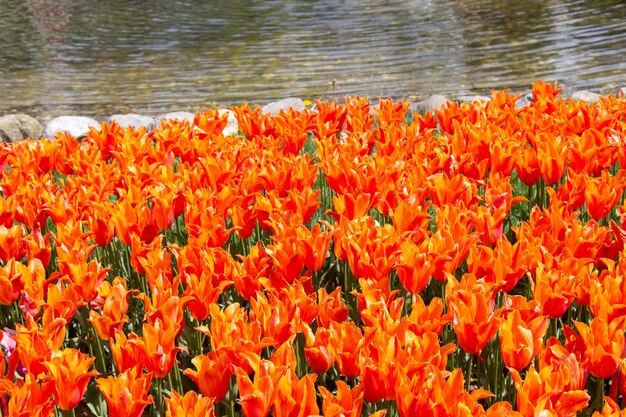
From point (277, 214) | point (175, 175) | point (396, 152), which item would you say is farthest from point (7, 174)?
point (396, 152)

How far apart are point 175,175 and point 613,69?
28.4ft

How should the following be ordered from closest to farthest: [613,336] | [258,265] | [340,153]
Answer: [613,336] < [258,265] < [340,153]

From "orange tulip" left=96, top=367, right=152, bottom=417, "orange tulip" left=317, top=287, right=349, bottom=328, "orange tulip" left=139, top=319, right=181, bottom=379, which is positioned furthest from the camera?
"orange tulip" left=317, top=287, right=349, bottom=328

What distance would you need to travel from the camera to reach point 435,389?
1.96 metres

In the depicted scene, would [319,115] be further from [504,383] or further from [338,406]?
[338,406]

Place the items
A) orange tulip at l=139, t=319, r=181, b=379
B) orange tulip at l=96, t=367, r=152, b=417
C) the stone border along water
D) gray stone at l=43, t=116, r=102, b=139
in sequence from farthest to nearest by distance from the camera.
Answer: gray stone at l=43, t=116, r=102, b=139 < the stone border along water < orange tulip at l=139, t=319, r=181, b=379 < orange tulip at l=96, t=367, r=152, b=417

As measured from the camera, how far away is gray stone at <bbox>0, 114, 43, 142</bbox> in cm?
812

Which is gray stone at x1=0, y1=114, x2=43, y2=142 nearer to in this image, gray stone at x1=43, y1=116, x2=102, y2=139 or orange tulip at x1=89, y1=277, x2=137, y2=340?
gray stone at x1=43, y1=116, x2=102, y2=139

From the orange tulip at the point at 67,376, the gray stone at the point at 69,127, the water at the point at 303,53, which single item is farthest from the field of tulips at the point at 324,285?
the water at the point at 303,53

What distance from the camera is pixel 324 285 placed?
359 cm

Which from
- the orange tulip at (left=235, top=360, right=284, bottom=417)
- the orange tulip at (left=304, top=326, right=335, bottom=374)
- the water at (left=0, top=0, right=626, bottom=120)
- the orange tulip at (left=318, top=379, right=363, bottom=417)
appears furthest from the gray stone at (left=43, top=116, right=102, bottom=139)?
the orange tulip at (left=318, top=379, right=363, bottom=417)

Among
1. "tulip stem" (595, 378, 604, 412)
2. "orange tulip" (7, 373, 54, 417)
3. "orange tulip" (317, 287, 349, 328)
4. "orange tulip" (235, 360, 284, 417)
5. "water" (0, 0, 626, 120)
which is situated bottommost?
"water" (0, 0, 626, 120)

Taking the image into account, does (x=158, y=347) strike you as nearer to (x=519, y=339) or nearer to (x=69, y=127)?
(x=519, y=339)

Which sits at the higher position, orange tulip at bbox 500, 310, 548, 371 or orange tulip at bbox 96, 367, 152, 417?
orange tulip at bbox 96, 367, 152, 417
